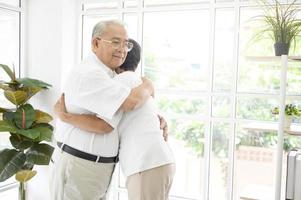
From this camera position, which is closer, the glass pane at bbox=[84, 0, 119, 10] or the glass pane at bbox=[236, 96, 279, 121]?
the glass pane at bbox=[236, 96, 279, 121]

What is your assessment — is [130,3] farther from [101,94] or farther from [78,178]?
[78,178]

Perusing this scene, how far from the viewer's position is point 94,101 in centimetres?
159

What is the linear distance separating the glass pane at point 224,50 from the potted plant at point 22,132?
58.1 inches

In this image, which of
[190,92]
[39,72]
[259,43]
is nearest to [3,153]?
[39,72]

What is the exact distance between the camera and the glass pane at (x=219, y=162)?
9.21ft

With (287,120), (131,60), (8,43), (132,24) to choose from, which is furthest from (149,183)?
(8,43)

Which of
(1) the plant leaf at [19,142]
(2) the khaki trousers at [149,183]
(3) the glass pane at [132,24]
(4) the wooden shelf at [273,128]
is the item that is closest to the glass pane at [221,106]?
(4) the wooden shelf at [273,128]

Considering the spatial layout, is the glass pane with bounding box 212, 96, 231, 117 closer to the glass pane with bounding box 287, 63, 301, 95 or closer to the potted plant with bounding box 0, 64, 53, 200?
the glass pane with bounding box 287, 63, 301, 95

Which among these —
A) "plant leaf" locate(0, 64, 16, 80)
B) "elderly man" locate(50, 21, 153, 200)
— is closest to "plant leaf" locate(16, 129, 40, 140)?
"plant leaf" locate(0, 64, 16, 80)

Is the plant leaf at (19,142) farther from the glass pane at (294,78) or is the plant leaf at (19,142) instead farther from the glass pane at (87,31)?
the glass pane at (294,78)

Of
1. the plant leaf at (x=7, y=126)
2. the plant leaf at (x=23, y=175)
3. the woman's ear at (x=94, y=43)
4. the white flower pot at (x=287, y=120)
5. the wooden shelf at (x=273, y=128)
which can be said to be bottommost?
the plant leaf at (x=23, y=175)

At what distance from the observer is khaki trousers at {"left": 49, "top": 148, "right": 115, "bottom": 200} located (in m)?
1.69

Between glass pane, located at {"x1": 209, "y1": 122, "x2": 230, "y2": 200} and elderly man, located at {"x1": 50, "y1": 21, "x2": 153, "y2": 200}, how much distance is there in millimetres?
1246

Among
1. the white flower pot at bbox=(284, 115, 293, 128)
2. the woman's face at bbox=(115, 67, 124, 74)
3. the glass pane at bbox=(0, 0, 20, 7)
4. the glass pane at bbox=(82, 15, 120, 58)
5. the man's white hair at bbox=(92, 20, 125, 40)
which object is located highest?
the glass pane at bbox=(0, 0, 20, 7)
